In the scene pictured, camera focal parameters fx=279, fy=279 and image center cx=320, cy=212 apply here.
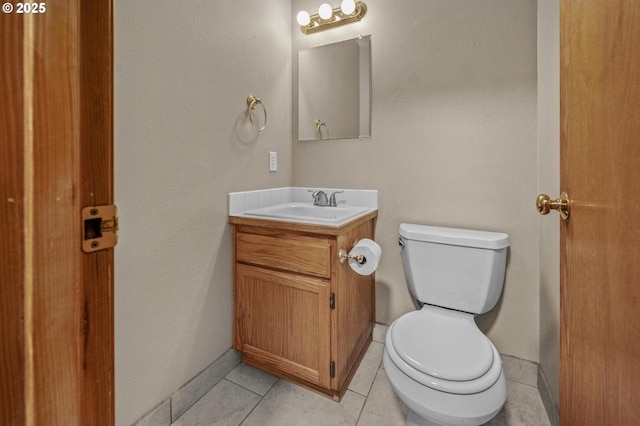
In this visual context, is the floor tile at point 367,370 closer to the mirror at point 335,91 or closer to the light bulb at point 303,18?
the mirror at point 335,91

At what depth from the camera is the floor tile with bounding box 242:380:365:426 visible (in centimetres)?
118

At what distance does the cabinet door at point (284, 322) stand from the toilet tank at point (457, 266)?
513mm

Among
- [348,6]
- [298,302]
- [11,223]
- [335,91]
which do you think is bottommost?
[298,302]

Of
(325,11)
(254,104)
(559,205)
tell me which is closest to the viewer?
(559,205)

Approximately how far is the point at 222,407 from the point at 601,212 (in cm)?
148

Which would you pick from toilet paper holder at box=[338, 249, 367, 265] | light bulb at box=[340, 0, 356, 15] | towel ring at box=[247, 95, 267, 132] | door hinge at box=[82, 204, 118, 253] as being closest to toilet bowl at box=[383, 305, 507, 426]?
toilet paper holder at box=[338, 249, 367, 265]

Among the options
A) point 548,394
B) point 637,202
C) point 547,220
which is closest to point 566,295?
point 637,202

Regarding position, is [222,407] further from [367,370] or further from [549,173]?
[549,173]

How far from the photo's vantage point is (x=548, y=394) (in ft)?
3.94

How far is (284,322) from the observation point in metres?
1.32

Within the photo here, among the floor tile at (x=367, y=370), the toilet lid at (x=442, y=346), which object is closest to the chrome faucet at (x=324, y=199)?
the toilet lid at (x=442, y=346)

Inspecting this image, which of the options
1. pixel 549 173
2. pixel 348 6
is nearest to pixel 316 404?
pixel 549 173

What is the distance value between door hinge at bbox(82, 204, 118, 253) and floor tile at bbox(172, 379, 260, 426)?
3.64 feet

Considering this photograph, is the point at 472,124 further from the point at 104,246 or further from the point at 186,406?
the point at 186,406
